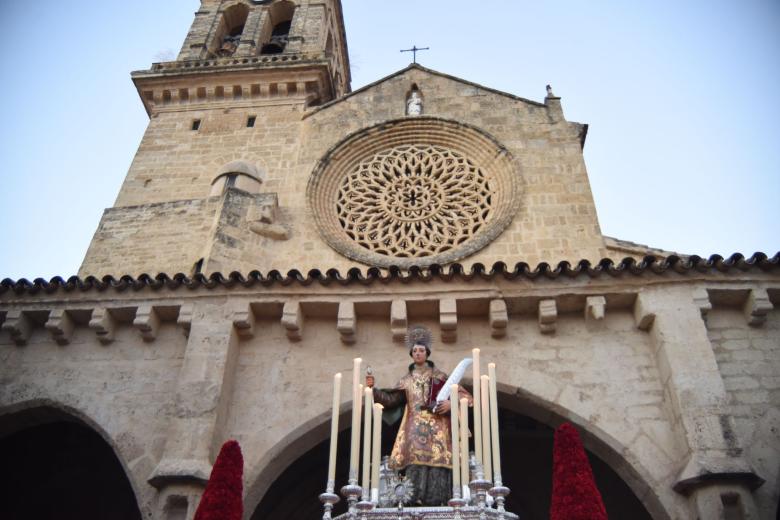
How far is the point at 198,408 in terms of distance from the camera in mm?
6320

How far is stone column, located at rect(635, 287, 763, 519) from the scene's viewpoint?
5398mm

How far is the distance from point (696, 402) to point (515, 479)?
306cm

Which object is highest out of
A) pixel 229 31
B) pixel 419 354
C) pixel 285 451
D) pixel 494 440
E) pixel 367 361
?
pixel 229 31

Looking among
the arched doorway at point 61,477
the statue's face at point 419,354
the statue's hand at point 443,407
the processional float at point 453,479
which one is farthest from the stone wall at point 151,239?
the processional float at point 453,479

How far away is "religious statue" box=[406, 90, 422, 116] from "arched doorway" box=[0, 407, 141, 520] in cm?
760

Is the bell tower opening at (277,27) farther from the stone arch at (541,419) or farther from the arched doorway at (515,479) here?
the stone arch at (541,419)

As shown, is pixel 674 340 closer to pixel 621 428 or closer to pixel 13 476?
pixel 621 428

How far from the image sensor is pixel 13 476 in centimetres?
800

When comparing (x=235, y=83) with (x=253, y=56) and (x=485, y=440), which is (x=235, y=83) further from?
(x=485, y=440)

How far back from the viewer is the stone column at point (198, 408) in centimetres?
581

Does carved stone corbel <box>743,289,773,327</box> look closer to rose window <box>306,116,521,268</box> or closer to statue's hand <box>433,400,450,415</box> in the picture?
statue's hand <box>433,400,450,415</box>

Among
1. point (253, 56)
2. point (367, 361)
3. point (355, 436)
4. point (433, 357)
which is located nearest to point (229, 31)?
point (253, 56)

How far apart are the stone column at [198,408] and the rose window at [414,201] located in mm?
4134

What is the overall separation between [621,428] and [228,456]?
11.7 feet
